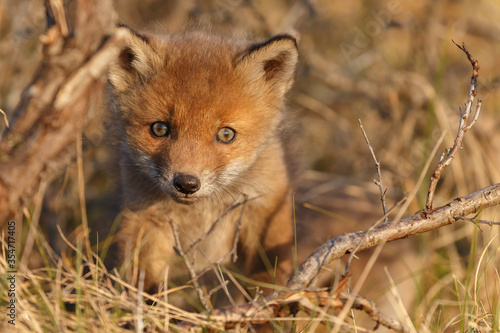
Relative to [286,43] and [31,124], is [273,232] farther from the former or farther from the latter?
[31,124]

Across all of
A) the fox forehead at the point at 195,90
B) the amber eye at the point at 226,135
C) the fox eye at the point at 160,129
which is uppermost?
the fox forehead at the point at 195,90

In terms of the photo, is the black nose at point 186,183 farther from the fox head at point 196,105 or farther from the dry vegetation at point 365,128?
the dry vegetation at point 365,128

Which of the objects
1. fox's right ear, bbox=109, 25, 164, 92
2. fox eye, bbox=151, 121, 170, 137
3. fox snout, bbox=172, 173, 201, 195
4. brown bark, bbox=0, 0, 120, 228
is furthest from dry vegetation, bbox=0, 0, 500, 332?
brown bark, bbox=0, 0, 120, 228

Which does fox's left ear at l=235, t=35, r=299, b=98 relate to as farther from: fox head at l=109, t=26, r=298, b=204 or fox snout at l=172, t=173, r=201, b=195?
fox snout at l=172, t=173, r=201, b=195

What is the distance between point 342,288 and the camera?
245cm

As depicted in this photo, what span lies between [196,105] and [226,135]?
288mm

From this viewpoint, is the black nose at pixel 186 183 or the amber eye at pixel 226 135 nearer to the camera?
the black nose at pixel 186 183

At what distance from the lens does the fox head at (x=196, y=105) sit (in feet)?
9.96

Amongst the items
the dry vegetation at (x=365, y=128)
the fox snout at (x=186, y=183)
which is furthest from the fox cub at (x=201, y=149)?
the dry vegetation at (x=365, y=128)

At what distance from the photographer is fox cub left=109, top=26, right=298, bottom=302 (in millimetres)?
3055

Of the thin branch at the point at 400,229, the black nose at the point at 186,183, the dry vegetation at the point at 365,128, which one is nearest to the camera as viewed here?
the thin branch at the point at 400,229

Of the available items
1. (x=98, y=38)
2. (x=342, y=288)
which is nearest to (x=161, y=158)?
(x=98, y=38)

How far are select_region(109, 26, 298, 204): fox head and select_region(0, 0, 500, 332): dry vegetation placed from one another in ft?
2.41

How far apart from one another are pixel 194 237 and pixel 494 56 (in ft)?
14.6
